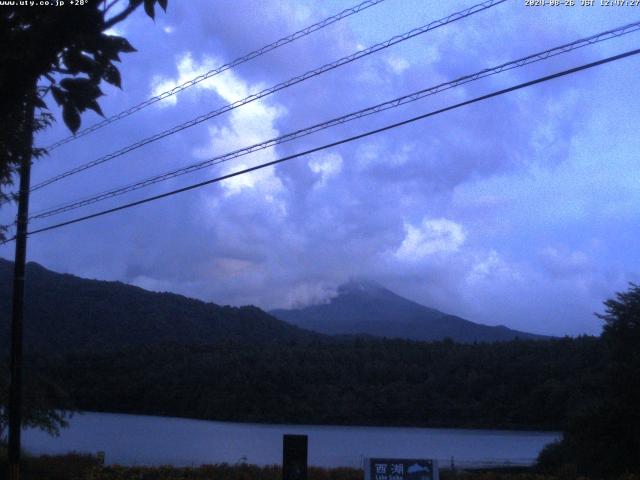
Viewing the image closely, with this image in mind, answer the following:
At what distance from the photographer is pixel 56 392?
21891mm

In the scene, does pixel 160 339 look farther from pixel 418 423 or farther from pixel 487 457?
pixel 487 457

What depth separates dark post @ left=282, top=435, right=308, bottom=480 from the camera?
42.6 ft

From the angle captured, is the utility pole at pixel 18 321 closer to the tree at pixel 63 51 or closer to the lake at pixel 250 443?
the lake at pixel 250 443

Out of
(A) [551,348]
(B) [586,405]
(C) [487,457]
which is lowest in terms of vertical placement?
(C) [487,457]

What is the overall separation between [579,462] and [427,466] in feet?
46.0

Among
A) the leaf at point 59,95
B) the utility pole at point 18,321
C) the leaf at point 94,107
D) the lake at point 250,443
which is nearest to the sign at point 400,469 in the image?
the utility pole at point 18,321

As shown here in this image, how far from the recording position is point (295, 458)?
13070 millimetres

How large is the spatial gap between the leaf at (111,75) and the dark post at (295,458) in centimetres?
918

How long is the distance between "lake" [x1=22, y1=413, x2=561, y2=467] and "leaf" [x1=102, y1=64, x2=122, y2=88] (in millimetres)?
22701

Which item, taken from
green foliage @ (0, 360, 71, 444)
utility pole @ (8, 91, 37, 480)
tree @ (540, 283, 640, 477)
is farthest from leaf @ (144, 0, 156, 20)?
tree @ (540, 283, 640, 477)

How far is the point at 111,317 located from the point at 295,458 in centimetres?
5438

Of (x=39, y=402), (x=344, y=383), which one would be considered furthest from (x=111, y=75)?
(x=344, y=383)

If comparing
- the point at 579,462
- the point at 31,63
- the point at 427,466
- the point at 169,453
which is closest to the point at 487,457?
the point at 579,462

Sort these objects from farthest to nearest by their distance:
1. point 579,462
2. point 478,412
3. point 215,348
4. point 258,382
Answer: point 215,348
point 258,382
point 478,412
point 579,462
